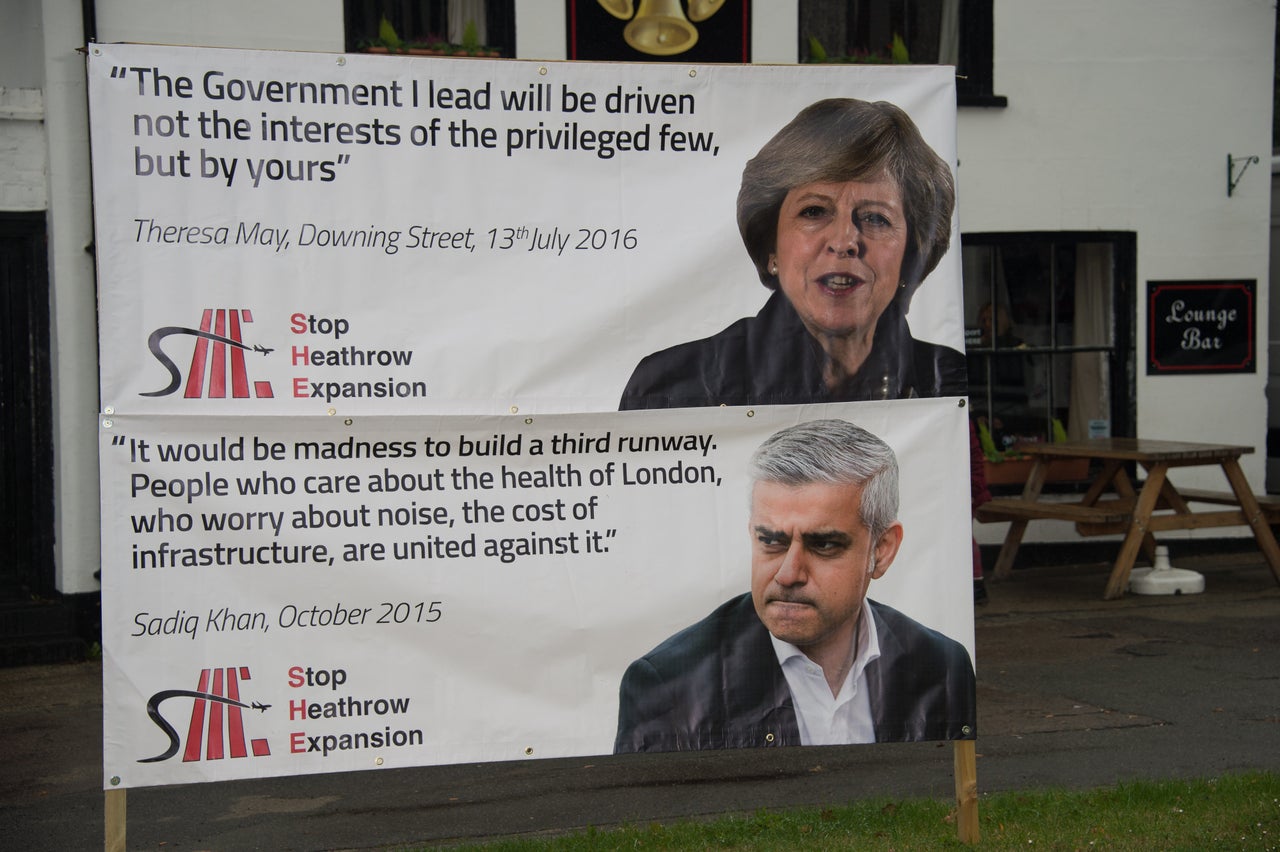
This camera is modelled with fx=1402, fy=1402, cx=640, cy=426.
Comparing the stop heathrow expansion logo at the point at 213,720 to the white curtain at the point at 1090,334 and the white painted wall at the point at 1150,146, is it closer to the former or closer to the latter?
the white painted wall at the point at 1150,146

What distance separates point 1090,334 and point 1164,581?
242 cm

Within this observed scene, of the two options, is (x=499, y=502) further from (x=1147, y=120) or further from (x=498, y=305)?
(x=1147, y=120)

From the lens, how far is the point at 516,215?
4367 millimetres

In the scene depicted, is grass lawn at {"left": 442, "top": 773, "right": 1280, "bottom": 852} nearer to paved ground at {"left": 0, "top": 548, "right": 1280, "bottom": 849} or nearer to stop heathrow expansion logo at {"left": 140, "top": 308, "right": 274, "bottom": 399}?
paved ground at {"left": 0, "top": 548, "right": 1280, "bottom": 849}

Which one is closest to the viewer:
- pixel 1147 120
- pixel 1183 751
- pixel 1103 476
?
pixel 1183 751

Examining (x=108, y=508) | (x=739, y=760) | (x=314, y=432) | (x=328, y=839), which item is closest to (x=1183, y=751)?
(x=739, y=760)

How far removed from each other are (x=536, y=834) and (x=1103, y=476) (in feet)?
22.2

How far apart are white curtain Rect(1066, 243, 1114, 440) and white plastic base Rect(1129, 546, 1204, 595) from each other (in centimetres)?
168

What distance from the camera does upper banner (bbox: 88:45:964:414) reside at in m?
4.16

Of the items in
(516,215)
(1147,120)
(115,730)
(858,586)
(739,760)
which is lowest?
(739,760)

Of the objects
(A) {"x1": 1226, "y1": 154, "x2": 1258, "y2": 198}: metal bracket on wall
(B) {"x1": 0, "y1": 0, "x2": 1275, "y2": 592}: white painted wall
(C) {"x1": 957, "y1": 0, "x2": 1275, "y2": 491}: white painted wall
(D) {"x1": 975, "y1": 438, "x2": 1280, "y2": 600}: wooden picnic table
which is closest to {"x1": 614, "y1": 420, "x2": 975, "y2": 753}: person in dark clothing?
(D) {"x1": 975, "y1": 438, "x2": 1280, "y2": 600}: wooden picnic table

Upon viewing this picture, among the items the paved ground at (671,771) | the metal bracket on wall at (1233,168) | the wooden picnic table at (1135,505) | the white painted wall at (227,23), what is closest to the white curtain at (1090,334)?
the wooden picnic table at (1135,505)

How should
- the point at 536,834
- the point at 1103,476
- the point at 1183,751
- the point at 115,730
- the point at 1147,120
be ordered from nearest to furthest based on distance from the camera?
the point at 115,730 → the point at 536,834 → the point at 1183,751 → the point at 1103,476 → the point at 1147,120

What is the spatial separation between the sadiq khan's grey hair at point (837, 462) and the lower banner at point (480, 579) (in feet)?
0.06
